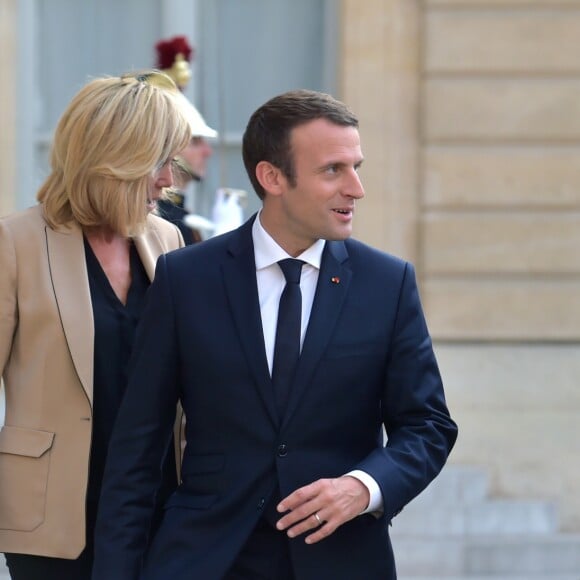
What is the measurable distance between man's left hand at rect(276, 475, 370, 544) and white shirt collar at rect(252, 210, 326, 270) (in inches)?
19.8

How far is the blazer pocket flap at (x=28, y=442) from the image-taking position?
137 inches

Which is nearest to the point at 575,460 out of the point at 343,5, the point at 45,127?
the point at 343,5

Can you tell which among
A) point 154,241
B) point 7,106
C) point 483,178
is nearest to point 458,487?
point 483,178

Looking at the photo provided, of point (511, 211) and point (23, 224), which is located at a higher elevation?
point (23, 224)

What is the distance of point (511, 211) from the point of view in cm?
803

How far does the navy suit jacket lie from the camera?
3057mm

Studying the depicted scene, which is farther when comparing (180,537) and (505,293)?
(505,293)

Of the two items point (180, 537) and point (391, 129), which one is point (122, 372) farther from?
point (391, 129)

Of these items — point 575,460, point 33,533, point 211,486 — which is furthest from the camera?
point 575,460

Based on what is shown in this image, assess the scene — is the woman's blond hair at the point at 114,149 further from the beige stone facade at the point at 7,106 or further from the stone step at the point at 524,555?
the beige stone facade at the point at 7,106

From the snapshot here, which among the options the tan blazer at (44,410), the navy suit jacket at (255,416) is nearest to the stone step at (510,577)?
the tan blazer at (44,410)

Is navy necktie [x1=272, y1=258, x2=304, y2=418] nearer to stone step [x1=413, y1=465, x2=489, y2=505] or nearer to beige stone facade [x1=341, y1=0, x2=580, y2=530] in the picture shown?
stone step [x1=413, y1=465, x2=489, y2=505]

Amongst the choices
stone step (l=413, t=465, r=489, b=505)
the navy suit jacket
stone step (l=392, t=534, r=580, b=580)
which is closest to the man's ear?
the navy suit jacket

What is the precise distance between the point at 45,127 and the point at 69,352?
5248 millimetres
